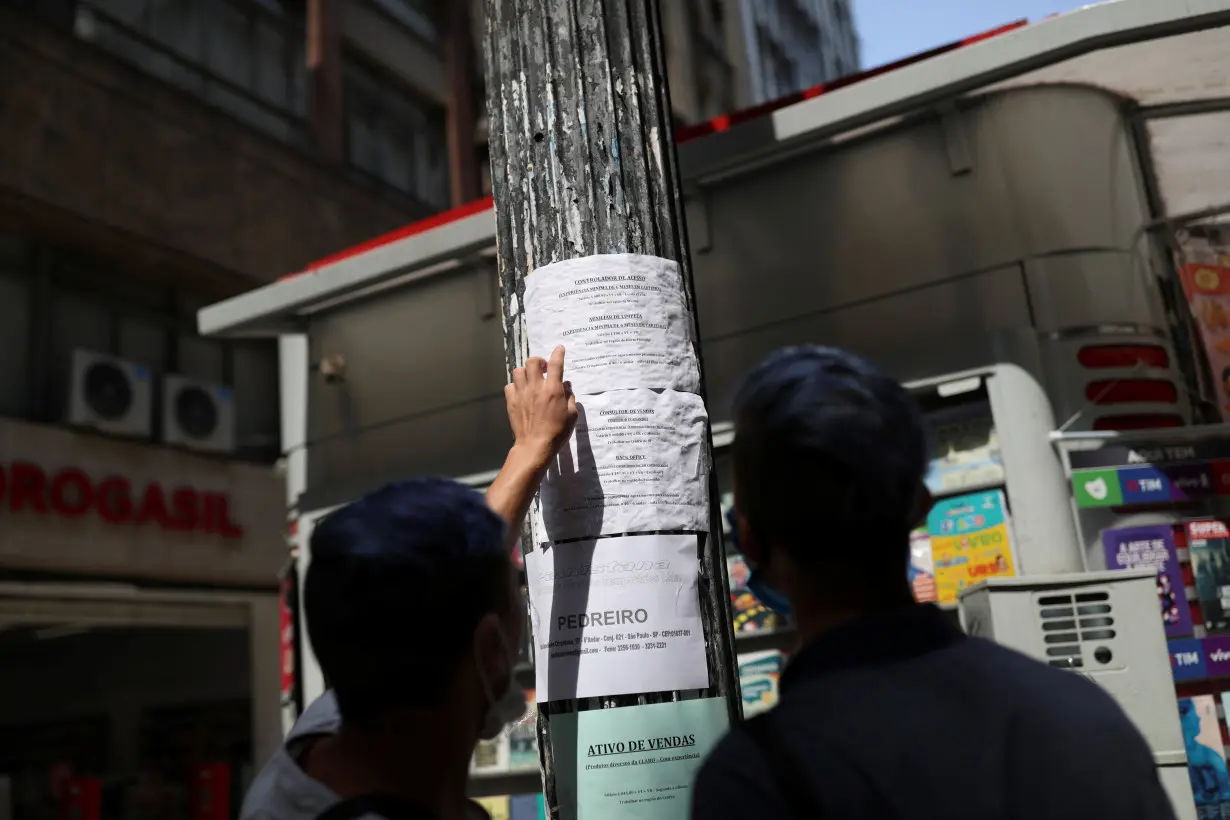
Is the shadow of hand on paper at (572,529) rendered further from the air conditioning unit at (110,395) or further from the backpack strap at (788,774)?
the air conditioning unit at (110,395)

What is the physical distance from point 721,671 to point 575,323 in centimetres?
77

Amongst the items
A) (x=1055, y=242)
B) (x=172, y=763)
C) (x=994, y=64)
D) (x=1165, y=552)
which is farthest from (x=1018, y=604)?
(x=172, y=763)

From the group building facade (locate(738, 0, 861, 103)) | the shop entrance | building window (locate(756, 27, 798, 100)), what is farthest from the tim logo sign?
building window (locate(756, 27, 798, 100))

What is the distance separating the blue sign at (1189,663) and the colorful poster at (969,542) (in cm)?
79

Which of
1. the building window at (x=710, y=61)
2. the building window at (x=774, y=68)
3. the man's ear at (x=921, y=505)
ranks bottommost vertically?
the man's ear at (x=921, y=505)

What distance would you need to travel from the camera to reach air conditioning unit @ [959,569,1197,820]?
4.59 m

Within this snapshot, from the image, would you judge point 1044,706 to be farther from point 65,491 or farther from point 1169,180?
point 65,491

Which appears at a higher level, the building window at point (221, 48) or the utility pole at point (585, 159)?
the building window at point (221, 48)

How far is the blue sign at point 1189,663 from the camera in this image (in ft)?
17.3

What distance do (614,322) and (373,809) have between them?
1218 mm

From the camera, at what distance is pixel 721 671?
232 cm

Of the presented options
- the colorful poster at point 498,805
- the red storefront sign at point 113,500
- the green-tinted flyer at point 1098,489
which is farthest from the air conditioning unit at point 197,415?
the green-tinted flyer at point 1098,489

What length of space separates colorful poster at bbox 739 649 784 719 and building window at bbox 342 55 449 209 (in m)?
11.7

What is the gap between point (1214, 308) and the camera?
5906 mm
